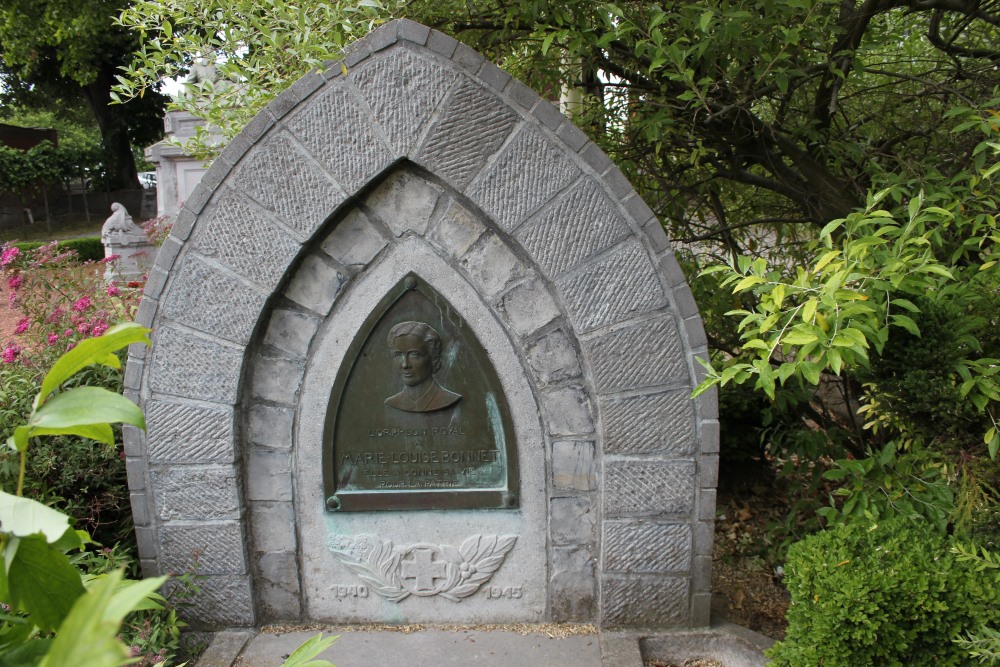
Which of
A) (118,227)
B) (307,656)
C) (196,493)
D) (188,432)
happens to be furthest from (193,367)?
(118,227)

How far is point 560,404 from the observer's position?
320cm

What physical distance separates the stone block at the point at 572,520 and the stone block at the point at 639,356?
527 millimetres

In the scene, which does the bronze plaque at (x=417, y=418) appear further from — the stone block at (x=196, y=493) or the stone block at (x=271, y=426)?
the stone block at (x=196, y=493)

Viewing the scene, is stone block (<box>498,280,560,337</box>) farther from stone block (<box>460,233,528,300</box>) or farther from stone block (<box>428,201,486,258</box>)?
stone block (<box>428,201,486,258</box>)

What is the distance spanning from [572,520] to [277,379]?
137cm

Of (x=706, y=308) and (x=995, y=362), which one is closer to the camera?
(x=995, y=362)

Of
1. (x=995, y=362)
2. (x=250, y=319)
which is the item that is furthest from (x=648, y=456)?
(x=250, y=319)

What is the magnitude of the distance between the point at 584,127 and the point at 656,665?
2900 millimetres

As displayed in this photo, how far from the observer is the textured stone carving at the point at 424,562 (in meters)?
3.35

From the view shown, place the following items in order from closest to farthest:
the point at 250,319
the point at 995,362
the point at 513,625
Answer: the point at 995,362, the point at 250,319, the point at 513,625

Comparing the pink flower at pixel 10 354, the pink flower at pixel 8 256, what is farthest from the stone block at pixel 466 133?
the pink flower at pixel 8 256

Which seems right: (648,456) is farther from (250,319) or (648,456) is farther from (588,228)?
(250,319)

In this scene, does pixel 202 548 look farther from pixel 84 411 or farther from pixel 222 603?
pixel 84 411

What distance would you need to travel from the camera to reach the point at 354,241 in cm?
317
